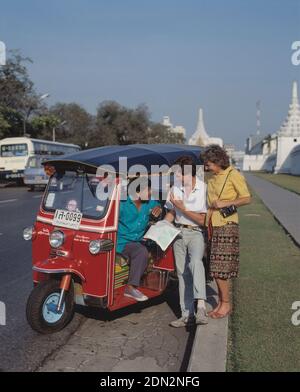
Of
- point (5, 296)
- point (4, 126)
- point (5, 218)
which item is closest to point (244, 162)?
point (4, 126)

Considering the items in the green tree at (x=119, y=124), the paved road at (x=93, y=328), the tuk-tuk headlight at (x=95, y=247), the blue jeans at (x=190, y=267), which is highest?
the green tree at (x=119, y=124)

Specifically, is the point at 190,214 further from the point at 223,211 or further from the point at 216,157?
the point at 216,157

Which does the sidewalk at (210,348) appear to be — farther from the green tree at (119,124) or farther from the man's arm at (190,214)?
the green tree at (119,124)

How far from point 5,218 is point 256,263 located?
8652mm

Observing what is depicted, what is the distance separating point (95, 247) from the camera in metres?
4.93

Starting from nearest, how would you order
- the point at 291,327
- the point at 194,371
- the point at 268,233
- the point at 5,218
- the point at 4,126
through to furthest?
the point at 194,371 → the point at 291,327 → the point at 268,233 → the point at 5,218 → the point at 4,126

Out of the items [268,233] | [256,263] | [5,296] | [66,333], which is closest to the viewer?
[66,333]

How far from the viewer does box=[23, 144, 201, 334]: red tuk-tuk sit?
5.01m

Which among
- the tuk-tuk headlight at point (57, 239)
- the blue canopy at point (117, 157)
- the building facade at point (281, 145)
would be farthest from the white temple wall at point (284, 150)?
the tuk-tuk headlight at point (57, 239)

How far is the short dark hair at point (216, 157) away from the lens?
5.04 m

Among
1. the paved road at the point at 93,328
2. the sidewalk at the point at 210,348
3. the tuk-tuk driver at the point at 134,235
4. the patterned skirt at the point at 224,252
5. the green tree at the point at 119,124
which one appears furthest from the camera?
the green tree at the point at 119,124

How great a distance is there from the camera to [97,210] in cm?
521

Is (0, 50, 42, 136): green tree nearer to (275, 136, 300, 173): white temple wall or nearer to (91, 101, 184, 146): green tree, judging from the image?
(91, 101, 184, 146): green tree
